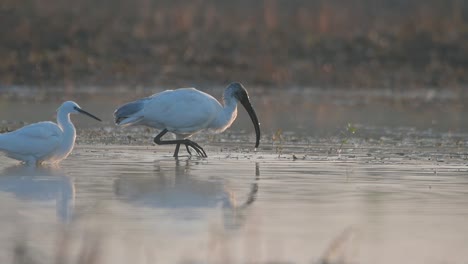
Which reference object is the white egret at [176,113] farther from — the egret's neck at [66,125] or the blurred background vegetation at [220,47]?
the blurred background vegetation at [220,47]

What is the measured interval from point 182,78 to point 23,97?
13.9 ft

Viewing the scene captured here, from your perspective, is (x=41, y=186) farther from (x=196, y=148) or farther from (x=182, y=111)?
(x=182, y=111)

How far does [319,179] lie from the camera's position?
10.6m

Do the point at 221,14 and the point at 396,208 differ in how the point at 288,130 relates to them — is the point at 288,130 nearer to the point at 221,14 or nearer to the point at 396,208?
the point at 396,208

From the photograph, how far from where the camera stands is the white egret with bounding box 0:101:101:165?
11.3m

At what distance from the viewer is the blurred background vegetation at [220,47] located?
25.3 meters

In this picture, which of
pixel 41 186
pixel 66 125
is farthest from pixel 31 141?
pixel 41 186

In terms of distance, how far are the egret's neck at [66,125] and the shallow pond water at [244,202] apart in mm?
288

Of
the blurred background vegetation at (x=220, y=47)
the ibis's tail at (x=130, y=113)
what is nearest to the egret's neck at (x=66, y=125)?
the ibis's tail at (x=130, y=113)

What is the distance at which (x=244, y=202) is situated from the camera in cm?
908

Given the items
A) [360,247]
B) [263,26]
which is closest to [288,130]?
[360,247]

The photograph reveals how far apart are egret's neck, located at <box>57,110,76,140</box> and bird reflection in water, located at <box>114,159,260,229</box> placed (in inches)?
42.4

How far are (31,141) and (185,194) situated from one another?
2514 mm

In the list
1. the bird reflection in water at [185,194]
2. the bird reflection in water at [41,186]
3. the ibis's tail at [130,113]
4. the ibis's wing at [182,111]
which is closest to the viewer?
the bird reflection in water at [185,194]
